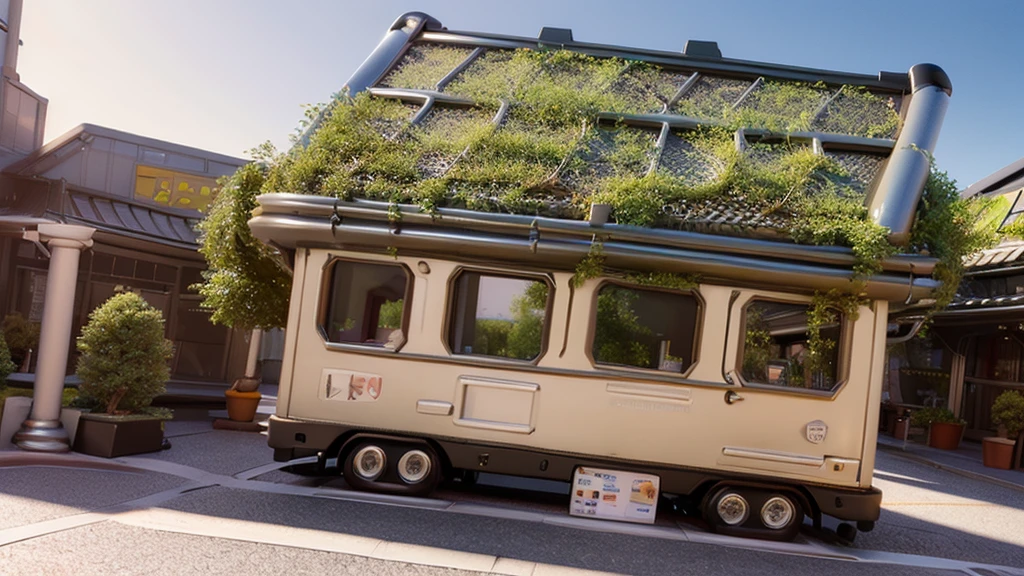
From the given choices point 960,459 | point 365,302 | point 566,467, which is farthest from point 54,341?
point 960,459

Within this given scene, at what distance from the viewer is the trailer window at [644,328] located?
7.14 metres

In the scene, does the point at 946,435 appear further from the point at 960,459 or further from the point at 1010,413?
the point at 1010,413

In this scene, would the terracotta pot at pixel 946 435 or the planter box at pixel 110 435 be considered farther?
the terracotta pot at pixel 946 435

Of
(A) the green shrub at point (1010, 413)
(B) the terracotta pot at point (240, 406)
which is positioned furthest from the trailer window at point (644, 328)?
(A) the green shrub at point (1010, 413)

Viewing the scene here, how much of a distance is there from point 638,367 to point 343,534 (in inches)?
114

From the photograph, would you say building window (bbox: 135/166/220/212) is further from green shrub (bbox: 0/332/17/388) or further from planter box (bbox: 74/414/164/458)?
planter box (bbox: 74/414/164/458)

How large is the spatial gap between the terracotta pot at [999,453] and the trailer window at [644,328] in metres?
11.6

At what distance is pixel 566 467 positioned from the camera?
706 cm

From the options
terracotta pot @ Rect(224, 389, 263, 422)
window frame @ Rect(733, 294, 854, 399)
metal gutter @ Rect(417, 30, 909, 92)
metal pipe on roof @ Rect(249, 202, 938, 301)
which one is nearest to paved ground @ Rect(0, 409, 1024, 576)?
window frame @ Rect(733, 294, 854, 399)

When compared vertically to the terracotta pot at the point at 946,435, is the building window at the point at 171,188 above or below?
above

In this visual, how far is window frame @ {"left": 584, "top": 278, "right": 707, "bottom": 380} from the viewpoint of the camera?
707cm

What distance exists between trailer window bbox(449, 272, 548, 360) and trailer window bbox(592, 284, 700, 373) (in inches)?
21.9

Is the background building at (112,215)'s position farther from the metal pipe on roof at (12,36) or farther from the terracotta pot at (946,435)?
the terracotta pot at (946,435)

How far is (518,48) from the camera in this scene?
9945 millimetres
